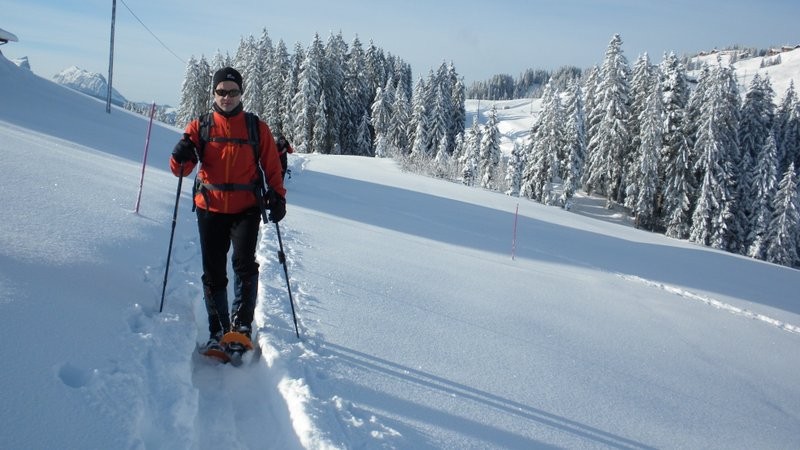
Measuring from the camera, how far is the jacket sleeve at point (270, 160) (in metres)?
3.84

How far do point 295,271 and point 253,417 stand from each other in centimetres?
304

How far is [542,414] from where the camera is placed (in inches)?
143

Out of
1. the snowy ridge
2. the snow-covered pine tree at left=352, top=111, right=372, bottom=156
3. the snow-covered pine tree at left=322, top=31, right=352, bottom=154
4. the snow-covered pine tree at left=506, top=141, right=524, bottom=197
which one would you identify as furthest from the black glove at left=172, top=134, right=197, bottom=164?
the snow-covered pine tree at left=352, top=111, right=372, bottom=156

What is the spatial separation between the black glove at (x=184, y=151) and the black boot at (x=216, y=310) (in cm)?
105

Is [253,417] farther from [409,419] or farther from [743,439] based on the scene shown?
[743,439]

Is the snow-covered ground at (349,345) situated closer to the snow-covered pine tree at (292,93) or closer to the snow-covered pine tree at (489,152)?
the snow-covered pine tree at (489,152)

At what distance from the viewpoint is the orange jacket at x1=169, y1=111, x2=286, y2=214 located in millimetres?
3729

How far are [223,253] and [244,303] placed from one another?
445mm

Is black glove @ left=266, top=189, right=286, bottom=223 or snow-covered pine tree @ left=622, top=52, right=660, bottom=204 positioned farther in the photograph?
snow-covered pine tree @ left=622, top=52, right=660, bottom=204

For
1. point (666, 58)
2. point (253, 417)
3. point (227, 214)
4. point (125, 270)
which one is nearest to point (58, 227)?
point (125, 270)

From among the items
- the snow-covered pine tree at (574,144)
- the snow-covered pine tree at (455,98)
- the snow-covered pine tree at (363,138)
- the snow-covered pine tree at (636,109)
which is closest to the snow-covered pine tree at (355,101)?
the snow-covered pine tree at (363,138)

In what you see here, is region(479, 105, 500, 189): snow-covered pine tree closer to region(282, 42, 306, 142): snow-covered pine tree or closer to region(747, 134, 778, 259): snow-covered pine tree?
region(282, 42, 306, 142): snow-covered pine tree

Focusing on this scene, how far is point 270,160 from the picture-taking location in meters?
3.87

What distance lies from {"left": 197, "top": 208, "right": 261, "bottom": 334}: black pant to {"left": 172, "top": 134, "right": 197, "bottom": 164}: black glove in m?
0.41
